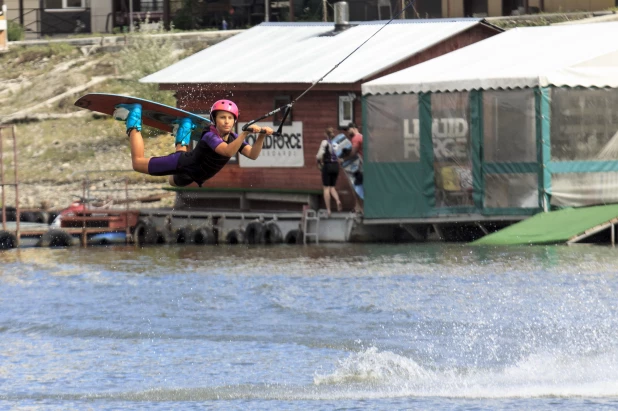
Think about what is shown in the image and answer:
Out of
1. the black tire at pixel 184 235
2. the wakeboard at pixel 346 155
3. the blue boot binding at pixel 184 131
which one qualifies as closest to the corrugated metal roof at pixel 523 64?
the wakeboard at pixel 346 155

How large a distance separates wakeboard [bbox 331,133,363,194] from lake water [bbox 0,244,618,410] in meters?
2.38

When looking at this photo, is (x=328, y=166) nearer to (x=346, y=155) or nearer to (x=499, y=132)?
(x=346, y=155)

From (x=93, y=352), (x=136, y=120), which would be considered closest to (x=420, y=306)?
(x=93, y=352)

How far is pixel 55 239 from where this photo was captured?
31.8 metres

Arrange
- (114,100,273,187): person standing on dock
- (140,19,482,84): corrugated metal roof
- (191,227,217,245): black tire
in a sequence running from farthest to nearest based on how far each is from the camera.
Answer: (191,227,217,245): black tire, (140,19,482,84): corrugated metal roof, (114,100,273,187): person standing on dock

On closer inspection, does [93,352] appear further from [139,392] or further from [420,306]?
[420,306]

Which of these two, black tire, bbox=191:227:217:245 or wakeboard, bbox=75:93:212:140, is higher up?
wakeboard, bbox=75:93:212:140

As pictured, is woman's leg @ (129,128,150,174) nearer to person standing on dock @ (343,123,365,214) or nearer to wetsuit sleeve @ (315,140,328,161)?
wetsuit sleeve @ (315,140,328,161)

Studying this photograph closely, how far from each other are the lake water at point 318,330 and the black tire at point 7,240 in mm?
3430

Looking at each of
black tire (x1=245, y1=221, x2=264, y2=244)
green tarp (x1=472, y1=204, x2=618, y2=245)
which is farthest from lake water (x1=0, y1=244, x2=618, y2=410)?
black tire (x1=245, y1=221, x2=264, y2=244)

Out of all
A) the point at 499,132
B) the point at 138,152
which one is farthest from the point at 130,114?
the point at 499,132

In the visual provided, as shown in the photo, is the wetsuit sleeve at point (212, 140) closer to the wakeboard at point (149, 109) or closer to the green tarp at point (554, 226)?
the wakeboard at point (149, 109)

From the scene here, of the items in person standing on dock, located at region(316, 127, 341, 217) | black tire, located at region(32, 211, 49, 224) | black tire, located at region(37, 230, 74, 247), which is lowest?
black tire, located at region(37, 230, 74, 247)

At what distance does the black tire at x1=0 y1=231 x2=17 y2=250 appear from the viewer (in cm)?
3147
